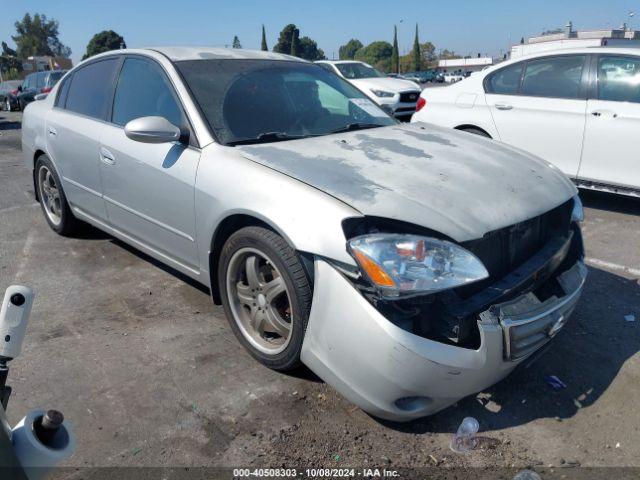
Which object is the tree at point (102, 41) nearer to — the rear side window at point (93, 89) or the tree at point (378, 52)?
Answer: the tree at point (378, 52)

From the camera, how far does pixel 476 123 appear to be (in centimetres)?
628

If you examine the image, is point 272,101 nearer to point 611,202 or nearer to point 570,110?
point 570,110

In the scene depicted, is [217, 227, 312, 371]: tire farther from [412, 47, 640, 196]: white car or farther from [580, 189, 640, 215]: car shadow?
[580, 189, 640, 215]: car shadow

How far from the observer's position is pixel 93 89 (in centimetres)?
430

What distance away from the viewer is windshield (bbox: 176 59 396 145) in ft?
10.6

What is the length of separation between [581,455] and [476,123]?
4.62m

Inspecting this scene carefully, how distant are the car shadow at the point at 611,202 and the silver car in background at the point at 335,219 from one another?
3.11m

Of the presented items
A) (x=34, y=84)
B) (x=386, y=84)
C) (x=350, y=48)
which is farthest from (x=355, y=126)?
(x=350, y=48)

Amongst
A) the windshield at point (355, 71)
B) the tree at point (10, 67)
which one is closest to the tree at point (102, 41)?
the tree at point (10, 67)

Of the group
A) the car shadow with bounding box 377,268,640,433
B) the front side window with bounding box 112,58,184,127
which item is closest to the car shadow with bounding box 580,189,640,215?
the car shadow with bounding box 377,268,640,433

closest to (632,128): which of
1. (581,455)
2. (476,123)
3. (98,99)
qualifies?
(476,123)

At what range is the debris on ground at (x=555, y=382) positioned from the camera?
2762 mm

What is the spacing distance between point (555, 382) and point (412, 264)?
1.19m

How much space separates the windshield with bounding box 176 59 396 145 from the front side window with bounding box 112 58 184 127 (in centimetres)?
17
